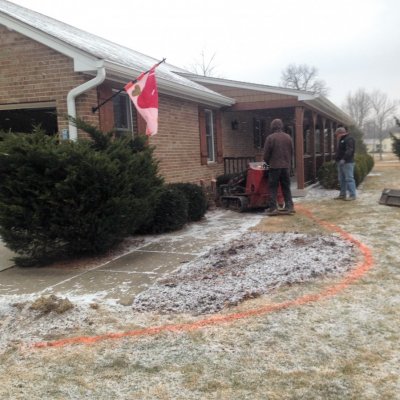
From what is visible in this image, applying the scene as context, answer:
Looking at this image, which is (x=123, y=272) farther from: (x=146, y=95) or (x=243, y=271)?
(x=146, y=95)

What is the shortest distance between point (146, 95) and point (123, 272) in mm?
3237

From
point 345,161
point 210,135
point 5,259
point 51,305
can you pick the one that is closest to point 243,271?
point 51,305

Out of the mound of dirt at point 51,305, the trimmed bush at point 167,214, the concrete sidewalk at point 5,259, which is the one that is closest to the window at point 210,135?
the trimmed bush at point 167,214

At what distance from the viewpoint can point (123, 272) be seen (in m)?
5.67

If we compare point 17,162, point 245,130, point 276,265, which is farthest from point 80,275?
point 245,130

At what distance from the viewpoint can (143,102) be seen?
7.58 metres

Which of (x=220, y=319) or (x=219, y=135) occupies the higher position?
(x=219, y=135)

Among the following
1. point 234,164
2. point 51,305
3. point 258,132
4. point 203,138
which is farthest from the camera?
point 258,132

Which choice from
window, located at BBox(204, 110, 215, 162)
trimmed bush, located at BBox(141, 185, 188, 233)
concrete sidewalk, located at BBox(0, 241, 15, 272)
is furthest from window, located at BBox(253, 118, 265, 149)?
concrete sidewalk, located at BBox(0, 241, 15, 272)

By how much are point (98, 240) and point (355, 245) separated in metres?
3.50

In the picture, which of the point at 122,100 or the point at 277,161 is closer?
the point at 122,100

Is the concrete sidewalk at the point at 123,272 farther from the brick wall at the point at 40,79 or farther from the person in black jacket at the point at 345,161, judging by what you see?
the person in black jacket at the point at 345,161

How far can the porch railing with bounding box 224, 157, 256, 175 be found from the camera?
45.1 feet

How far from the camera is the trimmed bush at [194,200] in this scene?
29.6ft
